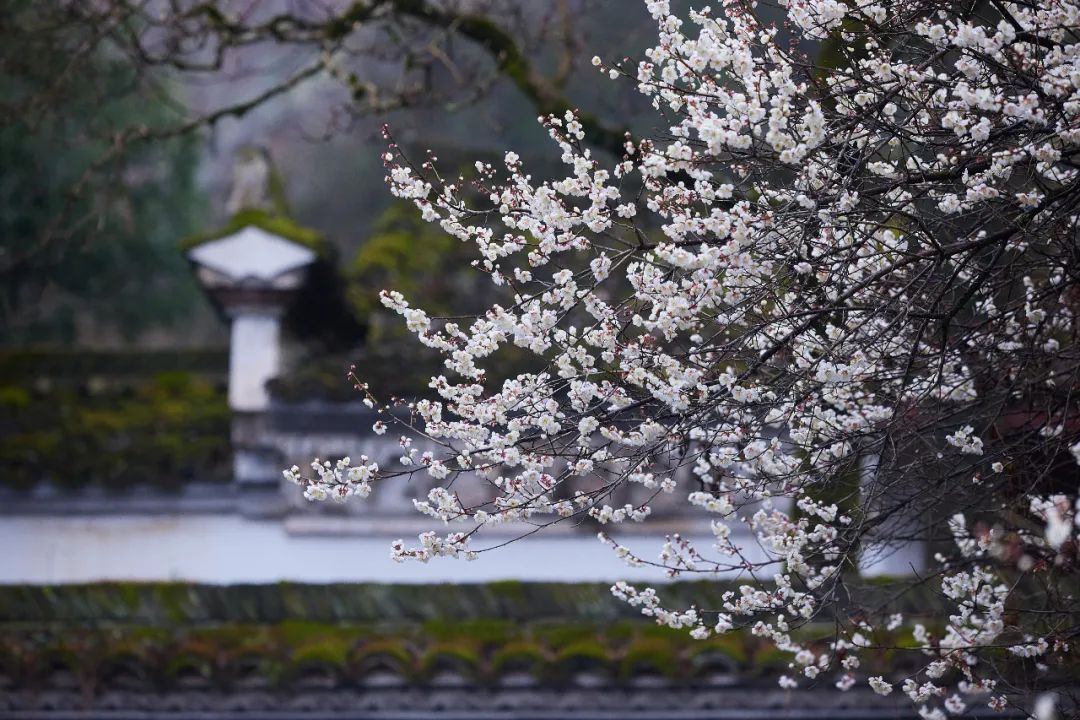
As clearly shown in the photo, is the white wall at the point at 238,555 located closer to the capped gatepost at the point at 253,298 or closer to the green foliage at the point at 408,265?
the capped gatepost at the point at 253,298

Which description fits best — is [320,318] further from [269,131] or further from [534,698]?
[269,131]

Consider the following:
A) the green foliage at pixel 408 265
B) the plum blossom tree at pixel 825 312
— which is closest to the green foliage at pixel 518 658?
the plum blossom tree at pixel 825 312

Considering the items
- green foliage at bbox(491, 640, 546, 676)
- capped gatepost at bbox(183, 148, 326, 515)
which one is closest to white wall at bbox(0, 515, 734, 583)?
capped gatepost at bbox(183, 148, 326, 515)

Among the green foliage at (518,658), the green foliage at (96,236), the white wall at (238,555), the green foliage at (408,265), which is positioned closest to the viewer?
the green foliage at (518,658)

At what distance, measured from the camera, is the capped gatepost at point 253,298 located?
745 centimetres

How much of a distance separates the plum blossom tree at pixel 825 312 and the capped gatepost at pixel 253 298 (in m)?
3.26

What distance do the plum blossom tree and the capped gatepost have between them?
3261mm

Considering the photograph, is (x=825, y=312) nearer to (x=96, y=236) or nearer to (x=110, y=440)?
(x=110, y=440)

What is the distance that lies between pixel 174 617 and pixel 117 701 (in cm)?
49

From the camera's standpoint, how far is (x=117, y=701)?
20.6ft

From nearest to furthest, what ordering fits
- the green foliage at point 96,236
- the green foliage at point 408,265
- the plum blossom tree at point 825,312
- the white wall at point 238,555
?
1. the plum blossom tree at point 825,312
2. the white wall at point 238,555
3. the green foliage at point 408,265
4. the green foliage at point 96,236

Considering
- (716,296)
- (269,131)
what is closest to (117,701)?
(716,296)

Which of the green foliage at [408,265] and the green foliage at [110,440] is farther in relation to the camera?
the green foliage at [408,265]

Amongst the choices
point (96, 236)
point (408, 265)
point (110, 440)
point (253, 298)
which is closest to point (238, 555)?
point (110, 440)
